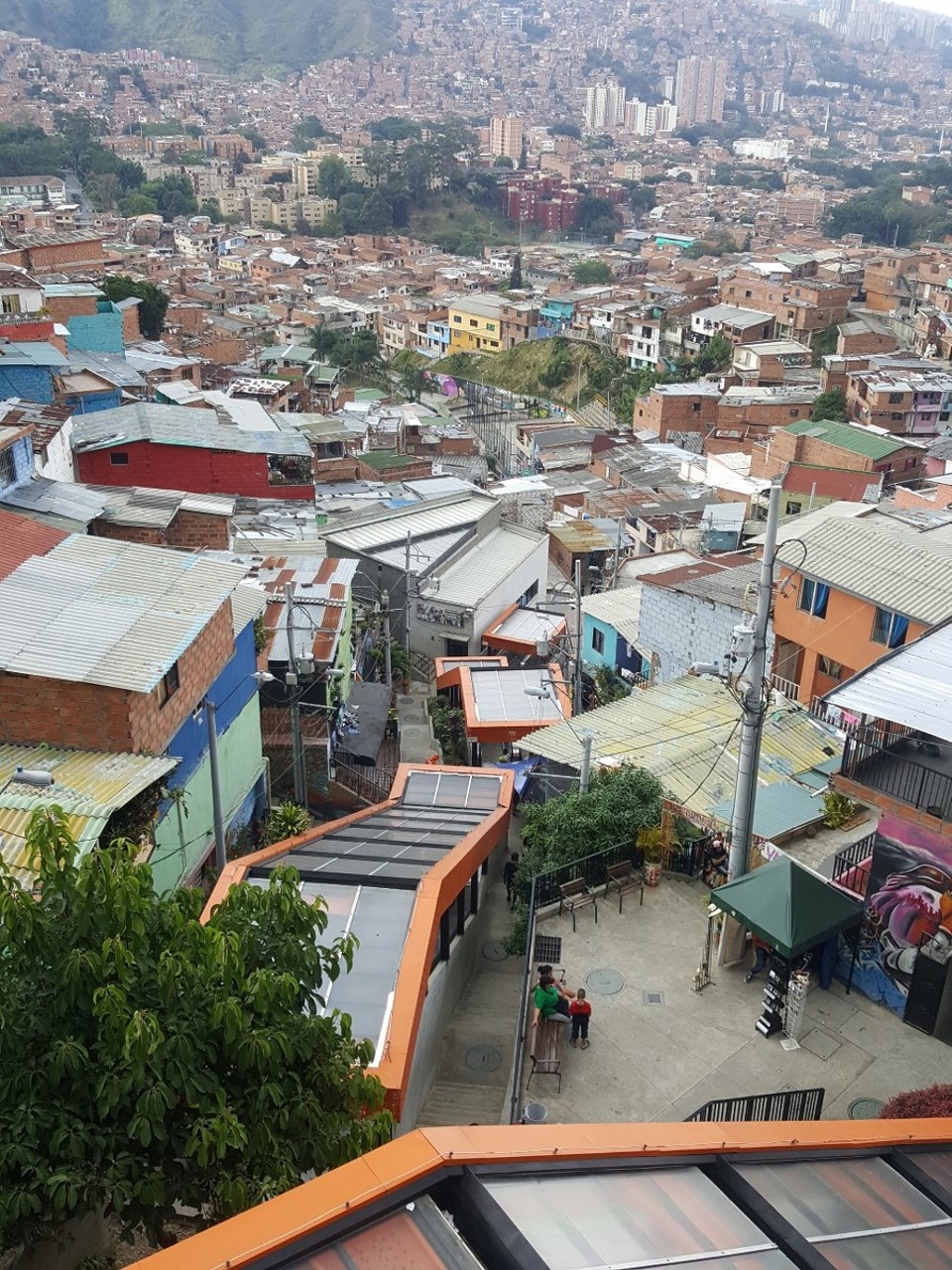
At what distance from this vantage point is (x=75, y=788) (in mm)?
11602

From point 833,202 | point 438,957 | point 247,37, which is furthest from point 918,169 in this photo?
point 438,957

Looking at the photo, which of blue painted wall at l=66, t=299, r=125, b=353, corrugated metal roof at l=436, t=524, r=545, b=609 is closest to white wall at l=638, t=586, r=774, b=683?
corrugated metal roof at l=436, t=524, r=545, b=609

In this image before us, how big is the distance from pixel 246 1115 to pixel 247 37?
226502mm

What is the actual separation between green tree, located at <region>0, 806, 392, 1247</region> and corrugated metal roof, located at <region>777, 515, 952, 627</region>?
35.5ft

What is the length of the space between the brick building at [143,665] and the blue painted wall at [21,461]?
5.14m

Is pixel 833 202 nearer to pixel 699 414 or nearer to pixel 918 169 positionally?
pixel 918 169

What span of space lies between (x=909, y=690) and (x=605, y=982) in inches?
159

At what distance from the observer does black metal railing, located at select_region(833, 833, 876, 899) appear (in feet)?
36.3

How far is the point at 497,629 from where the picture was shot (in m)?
26.8

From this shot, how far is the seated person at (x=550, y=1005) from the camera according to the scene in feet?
31.2

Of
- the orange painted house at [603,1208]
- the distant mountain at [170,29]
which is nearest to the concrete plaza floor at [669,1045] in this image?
the orange painted house at [603,1208]

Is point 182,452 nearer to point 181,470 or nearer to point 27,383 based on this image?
point 181,470

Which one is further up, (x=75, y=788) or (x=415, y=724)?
(x=75, y=788)

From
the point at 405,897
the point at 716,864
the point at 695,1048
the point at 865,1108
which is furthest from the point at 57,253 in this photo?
the point at 865,1108
